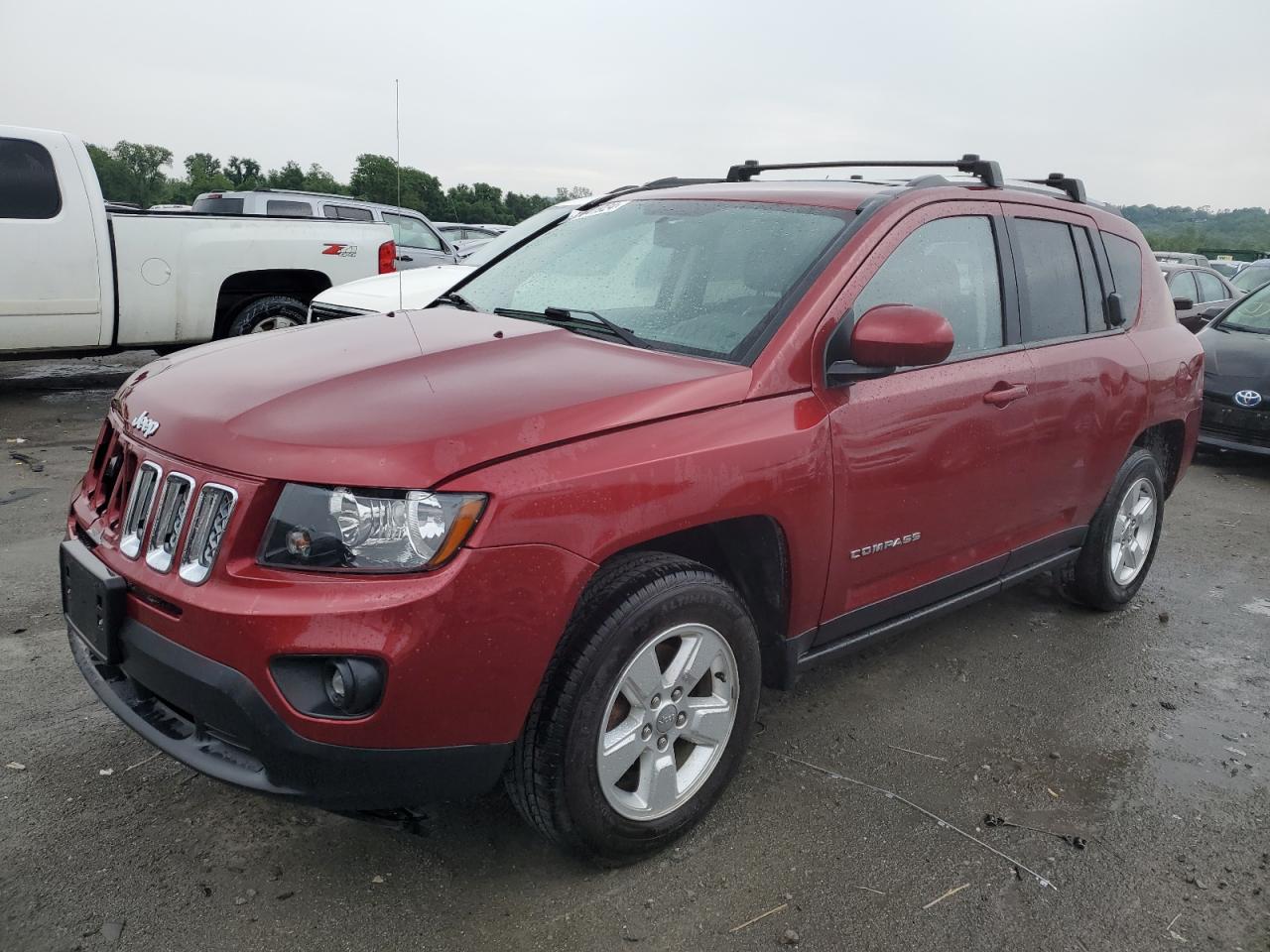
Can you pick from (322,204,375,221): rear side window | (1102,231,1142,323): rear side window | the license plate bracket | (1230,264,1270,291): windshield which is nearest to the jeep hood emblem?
the license plate bracket

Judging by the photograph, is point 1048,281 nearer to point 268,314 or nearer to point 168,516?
point 168,516

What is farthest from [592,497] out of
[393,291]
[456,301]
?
[393,291]

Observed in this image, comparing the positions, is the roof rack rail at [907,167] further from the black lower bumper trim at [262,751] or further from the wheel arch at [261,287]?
the wheel arch at [261,287]

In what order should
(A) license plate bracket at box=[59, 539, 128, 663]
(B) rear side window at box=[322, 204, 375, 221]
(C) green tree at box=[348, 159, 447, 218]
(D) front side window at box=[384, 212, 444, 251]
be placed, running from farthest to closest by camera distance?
(B) rear side window at box=[322, 204, 375, 221] < (D) front side window at box=[384, 212, 444, 251] < (C) green tree at box=[348, 159, 447, 218] < (A) license plate bracket at box=[59, 539, 128, 663]

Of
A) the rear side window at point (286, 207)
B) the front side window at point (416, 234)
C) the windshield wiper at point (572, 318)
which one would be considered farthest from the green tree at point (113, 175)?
the windshield wiper at point (572, 318)

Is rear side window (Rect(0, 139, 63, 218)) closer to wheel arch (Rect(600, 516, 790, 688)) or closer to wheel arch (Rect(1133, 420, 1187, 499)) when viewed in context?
wheel arch (Rect(600, 516, 790, 688))

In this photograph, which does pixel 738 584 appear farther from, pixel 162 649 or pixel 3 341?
pixel 3 341

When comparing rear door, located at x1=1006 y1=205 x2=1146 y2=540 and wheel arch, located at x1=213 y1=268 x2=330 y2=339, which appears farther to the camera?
wheel arch, located at x1=213 y1=268 x2=330 y2=339

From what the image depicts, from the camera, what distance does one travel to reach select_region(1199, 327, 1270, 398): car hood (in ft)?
25.5

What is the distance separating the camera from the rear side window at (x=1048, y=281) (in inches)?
147

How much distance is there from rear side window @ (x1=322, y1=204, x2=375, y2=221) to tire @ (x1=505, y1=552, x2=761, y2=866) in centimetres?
1352

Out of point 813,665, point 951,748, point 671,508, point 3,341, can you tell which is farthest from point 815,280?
point 3,341

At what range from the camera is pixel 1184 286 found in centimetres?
1164

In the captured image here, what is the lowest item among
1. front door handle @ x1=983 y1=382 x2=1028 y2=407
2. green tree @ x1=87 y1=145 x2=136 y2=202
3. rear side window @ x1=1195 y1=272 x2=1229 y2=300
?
front door handle @ x1=983 y1=382 x2=1028 y2=407
